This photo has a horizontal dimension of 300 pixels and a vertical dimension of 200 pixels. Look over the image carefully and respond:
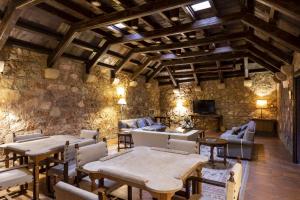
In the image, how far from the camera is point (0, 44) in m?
3.85

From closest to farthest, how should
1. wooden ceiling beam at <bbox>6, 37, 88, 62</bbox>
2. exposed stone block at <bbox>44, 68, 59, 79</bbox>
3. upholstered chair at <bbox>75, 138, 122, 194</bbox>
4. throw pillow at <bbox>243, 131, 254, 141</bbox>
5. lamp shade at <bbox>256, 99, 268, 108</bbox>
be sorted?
upholstered chair at <bbox>75, 138, 122, 194</bbox> → wooden ceiling beam at <bbox>6, 37, 88, 62</bbox> → throw pillow at <bbox>243, 131, 254, 141</bbox> → exposed stone block at <bbox>44, 68, 59, 79</bbox> → lamp shade at <bbox>256, 99, 268, 108</bbox>

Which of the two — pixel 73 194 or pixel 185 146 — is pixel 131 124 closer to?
pixel 185 146

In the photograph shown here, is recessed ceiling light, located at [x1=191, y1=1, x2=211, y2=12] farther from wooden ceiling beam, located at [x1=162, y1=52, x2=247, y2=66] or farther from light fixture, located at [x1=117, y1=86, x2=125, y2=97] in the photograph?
light fixture, located at [x1=117, y1=86, x2=125, y2=97]

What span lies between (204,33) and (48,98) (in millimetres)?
4532

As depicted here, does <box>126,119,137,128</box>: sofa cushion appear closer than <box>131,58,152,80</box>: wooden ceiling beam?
Yes

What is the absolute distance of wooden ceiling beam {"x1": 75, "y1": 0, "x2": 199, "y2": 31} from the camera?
3.31m

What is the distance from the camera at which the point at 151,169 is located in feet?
6.20

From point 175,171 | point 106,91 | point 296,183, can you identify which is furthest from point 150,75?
point 175,171

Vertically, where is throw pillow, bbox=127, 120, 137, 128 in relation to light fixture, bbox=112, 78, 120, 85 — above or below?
below

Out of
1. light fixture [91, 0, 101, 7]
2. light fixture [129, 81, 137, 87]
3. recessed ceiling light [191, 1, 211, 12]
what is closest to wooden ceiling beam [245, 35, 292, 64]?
recessed ceiling light [191, 1, 211, 12]

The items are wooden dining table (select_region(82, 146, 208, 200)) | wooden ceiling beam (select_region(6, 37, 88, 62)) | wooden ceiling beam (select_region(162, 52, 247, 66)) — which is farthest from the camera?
wooden ceiling beam (select_region(162, 52, 247, 66))

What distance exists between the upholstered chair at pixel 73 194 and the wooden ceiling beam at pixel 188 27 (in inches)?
155

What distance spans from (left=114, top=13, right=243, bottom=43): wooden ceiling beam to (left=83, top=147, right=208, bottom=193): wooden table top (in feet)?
9.71

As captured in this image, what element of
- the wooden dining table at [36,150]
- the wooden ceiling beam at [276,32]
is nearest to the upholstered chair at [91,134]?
the wooden dining table at [36,150]
